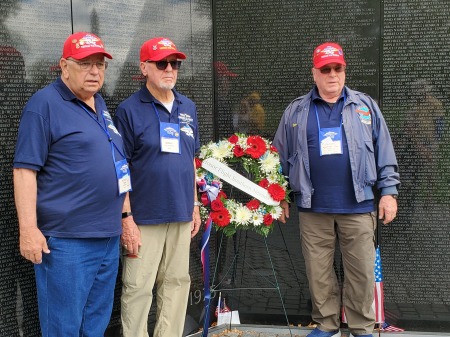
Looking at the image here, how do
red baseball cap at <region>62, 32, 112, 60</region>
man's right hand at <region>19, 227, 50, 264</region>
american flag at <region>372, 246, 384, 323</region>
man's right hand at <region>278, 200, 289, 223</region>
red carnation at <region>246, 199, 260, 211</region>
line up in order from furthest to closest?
american flag at <region>372, 246, 384, 323</region> → man's right hand at <region>278, 200, 289, 223</region> → red carnation at <region>246, 199, 260, 211</region> → red baseball cap at <region>62, 32, 112, 60</region> → man's right hand at <region>19, 227, 50, 264</region>

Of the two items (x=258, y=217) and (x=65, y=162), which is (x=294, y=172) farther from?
(x=65, y=162)

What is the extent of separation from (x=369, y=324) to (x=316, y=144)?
147 centimetres

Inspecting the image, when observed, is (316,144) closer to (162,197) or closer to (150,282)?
(162,197)

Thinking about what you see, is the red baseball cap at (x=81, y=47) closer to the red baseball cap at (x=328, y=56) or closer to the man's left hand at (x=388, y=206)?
the red baseball cap at (x=328, y=56)

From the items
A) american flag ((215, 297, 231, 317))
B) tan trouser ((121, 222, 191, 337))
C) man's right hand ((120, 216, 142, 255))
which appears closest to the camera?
man's right hand ((120, 216, 142, 255))

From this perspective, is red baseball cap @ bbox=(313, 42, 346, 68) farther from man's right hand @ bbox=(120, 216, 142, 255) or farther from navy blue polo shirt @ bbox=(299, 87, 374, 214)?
man's right hand @ bbox=(120, 216, 142, 255)

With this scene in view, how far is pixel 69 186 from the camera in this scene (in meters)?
3.04

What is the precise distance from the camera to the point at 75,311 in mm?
3154

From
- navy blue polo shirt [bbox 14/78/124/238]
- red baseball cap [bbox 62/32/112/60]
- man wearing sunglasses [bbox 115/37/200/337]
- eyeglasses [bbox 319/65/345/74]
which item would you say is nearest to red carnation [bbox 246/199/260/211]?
man wearing sunglasses [bbox 115/37/200/337]

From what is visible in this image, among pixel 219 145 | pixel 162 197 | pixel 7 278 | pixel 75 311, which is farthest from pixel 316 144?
pixel 7 278

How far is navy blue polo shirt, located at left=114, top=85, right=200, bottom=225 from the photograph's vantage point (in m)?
3.67

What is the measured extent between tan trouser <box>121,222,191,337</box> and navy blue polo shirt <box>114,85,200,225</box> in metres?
0.14

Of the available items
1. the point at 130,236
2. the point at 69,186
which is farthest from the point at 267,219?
the point at 69,186

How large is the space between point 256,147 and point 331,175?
0.59 m
